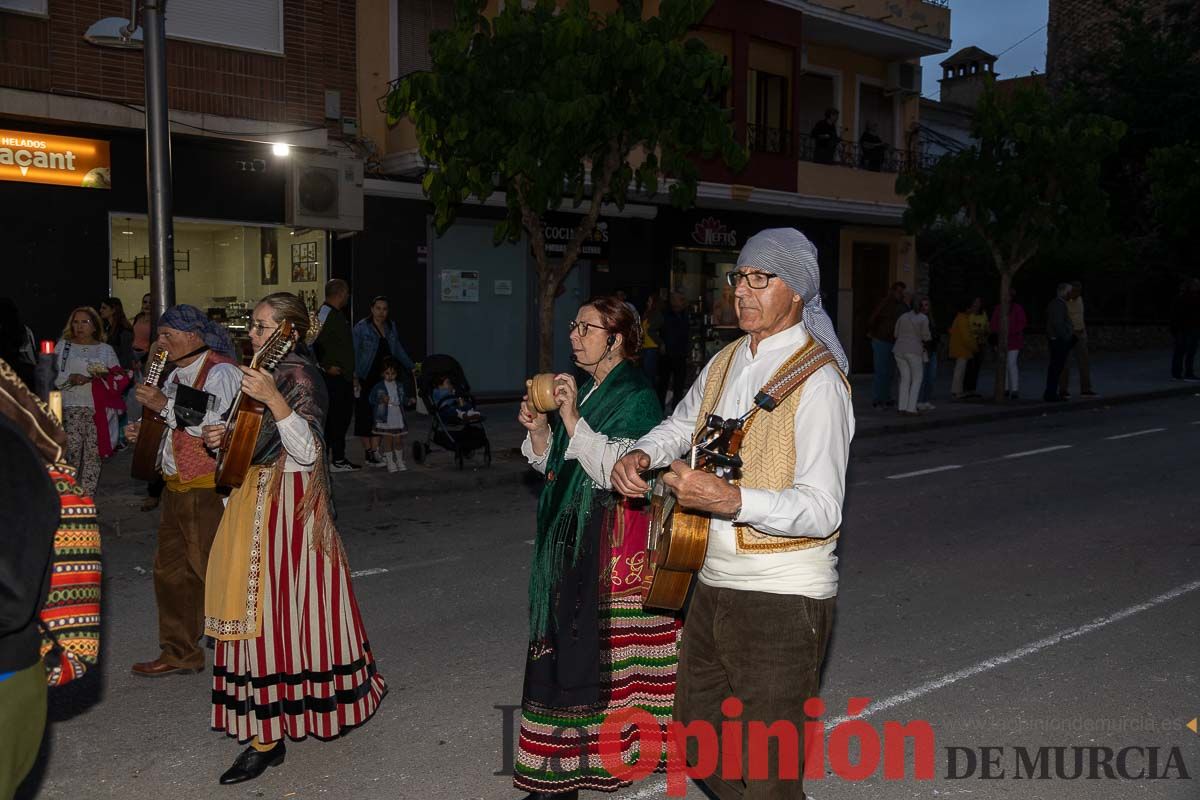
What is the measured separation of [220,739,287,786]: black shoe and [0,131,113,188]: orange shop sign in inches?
435

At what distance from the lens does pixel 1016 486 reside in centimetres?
1099

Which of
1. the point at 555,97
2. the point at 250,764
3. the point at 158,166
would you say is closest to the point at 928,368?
the point at 555,97

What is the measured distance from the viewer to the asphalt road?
4.34 m

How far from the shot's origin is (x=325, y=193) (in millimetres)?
15297

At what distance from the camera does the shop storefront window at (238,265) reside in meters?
15.4

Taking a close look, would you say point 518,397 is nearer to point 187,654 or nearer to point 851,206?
point 851,206

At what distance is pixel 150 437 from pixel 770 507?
3.43 m

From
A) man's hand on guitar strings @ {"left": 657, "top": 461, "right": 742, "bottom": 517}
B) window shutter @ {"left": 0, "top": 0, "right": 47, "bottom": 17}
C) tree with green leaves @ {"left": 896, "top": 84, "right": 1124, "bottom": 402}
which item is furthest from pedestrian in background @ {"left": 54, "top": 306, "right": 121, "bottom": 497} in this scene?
tree with green leaves @ {"left": 896, "top": 84, "right": 1124, "bottom": 402}

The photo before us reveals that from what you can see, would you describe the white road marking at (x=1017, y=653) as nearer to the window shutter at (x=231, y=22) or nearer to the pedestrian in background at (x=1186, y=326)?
the window shutter at (x=231, y=22)

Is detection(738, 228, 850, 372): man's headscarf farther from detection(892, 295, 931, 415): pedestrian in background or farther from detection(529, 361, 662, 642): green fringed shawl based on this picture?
detection(892, 295, 931, 415): pedestrian in background

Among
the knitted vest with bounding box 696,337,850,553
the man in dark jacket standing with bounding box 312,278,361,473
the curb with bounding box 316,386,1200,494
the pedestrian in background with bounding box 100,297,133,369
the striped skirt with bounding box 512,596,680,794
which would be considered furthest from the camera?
the pedestrian in background with bounding box 100,297,133,369

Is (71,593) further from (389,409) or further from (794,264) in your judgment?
(389,409)

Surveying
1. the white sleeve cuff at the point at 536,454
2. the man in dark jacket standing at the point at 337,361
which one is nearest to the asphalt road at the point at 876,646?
the man in dark jacket standing at the point at 337,361

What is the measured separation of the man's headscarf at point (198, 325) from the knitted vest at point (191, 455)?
61 mm
